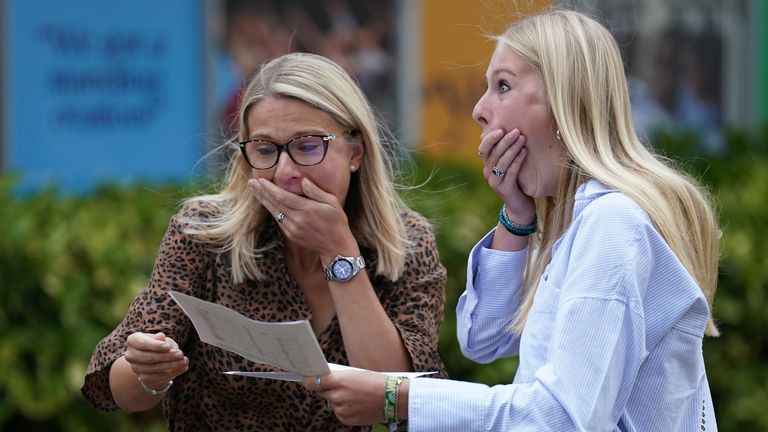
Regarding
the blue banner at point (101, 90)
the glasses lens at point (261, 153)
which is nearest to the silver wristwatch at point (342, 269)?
the glasses lens at point (261, 153)

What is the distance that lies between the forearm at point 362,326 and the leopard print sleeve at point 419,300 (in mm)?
68

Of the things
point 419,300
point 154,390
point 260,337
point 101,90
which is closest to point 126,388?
point 154,390

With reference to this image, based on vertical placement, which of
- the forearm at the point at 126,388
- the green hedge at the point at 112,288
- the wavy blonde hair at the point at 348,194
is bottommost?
the green hedge at the point at 112,288

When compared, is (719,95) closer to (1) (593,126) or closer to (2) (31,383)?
(2) (31,383)

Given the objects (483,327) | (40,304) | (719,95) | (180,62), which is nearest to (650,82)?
(719,95)

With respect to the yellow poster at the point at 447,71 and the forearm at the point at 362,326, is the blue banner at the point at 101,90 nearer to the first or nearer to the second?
the yellow poster at the point at 447,71

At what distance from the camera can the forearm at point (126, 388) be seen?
2.63 m

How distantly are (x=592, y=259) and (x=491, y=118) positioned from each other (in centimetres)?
43

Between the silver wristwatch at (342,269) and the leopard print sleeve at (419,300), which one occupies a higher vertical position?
the silver wristwatch at (342,269)

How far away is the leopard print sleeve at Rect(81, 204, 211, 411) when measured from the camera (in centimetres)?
269

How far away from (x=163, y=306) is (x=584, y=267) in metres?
1.07

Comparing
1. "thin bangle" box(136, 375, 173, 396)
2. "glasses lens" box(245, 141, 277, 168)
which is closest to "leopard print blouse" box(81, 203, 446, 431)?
"thin bangle" box(136, 375, 173, 396)

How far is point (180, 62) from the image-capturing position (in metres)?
8.76

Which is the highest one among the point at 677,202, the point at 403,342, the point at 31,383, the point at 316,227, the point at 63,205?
the point at 677,202
